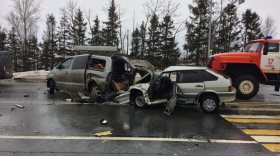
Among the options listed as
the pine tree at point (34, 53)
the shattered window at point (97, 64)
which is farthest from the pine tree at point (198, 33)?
the shattered window at point (97, 64)

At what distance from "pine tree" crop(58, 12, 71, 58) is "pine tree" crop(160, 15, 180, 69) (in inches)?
720

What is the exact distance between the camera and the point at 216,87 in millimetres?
10195

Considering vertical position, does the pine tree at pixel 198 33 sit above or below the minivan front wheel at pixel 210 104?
above

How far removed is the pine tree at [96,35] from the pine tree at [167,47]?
11.3 metres

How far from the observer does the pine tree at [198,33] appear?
44.6 metres

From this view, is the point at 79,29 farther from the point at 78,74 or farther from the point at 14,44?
the point at 78,74

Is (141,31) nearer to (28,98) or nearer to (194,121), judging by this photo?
(28,98)

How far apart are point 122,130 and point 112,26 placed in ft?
142

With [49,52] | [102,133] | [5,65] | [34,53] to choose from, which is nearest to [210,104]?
[102,133]

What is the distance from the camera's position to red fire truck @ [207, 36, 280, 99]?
13.0 m

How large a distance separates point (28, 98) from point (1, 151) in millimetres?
7302

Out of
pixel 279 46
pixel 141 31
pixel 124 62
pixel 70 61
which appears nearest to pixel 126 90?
pixel 124 62

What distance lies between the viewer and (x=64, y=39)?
5747 cm

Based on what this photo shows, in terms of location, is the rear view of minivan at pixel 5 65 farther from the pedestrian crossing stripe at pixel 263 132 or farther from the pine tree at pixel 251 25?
the pine tree at pixel 251 25
